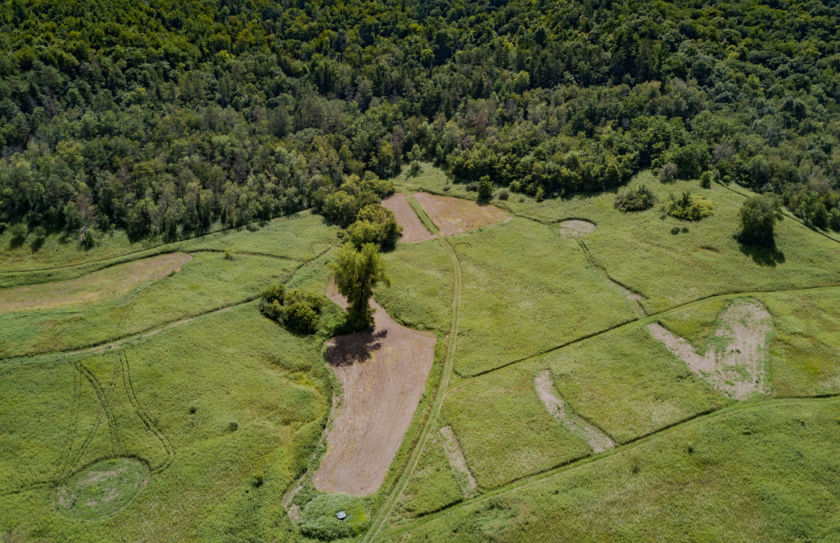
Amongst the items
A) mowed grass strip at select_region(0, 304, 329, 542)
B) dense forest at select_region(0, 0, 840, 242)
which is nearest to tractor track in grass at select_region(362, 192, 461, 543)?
mowed grass strip at select_region(0, 304, 329, 542)

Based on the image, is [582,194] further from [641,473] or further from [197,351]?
[197,351]

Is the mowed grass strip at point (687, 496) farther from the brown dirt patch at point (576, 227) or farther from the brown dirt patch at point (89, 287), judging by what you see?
the brown dirt patch at point (89, 287)

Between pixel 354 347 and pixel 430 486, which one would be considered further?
pixel 354 347

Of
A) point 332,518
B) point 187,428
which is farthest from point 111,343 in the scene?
point 332,518

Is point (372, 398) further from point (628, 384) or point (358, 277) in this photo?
point (628, 384)

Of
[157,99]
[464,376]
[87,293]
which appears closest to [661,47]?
[464,376]

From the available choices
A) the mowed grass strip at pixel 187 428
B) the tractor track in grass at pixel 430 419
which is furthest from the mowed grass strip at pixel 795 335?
the mowed grass strip at pixel 187 428

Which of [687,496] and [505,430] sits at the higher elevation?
[687,496]
